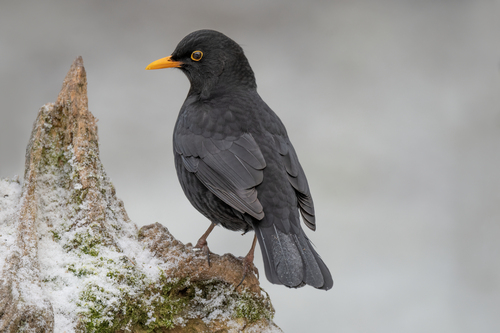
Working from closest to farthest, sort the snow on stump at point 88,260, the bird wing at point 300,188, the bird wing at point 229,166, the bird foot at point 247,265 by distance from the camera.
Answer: the snow on stump at point 88,260 → the bird wing at point 229,166 → the bird foot at point 247,265 → the bird wing at point 300,188

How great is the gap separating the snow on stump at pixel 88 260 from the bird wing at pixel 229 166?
0.51 m

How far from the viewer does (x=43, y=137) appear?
3.70m

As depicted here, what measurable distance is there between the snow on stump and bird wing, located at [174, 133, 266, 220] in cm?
51

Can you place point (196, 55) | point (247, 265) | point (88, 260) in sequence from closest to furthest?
point (88, 260) → point (247, 265) → point (196, 55)

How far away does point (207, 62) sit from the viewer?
410 centimetres

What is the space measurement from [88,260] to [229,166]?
114cm

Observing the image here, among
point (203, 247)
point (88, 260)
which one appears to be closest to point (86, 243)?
point (88, 260)

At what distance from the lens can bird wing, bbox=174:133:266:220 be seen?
3205 millimetres

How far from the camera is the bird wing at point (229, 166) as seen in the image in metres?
3.21

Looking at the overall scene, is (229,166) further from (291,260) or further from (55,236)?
(55,236)

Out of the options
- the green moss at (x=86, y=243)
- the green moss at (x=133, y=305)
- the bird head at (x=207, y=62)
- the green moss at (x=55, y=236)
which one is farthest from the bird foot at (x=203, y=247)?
the bird head at (x=207, y=62)

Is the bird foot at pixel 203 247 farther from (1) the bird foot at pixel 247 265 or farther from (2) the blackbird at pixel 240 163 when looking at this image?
(1) the bird foot at pixel 247 265

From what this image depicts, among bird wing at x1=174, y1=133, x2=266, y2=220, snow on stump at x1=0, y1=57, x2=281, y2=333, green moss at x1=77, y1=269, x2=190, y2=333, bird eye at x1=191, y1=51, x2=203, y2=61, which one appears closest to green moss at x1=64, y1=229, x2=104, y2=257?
snow on stump at x1=0, y1=57, x2=281, y2=333

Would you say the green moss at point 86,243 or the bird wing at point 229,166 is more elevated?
the bird wing at point 229,166
